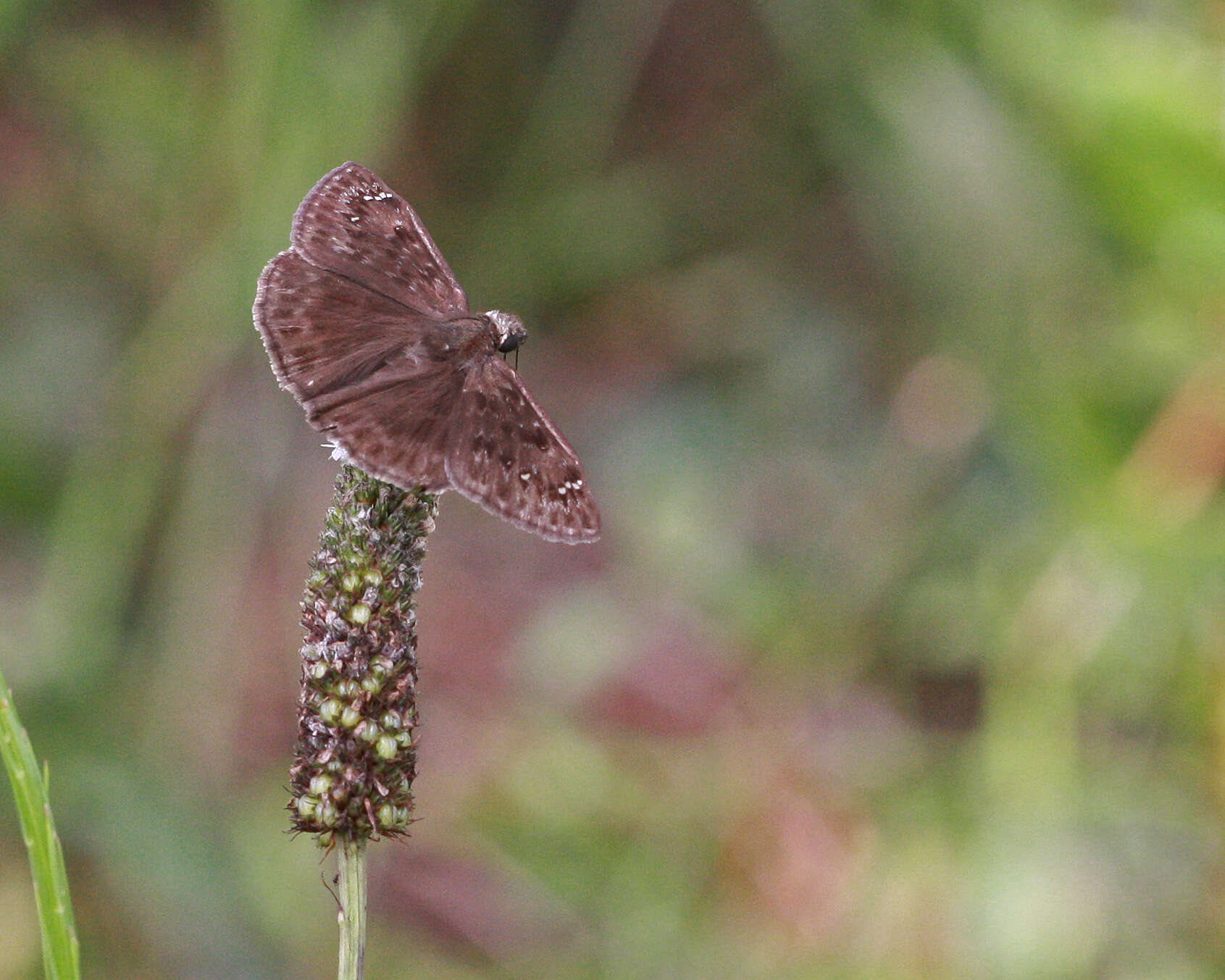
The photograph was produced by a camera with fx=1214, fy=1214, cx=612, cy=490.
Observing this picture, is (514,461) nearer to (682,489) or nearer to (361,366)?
(361,366)

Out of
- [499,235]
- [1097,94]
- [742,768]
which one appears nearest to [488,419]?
[1097,94]

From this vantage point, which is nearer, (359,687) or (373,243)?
(359,687)

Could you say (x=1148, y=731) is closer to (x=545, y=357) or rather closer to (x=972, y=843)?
(x=972, y=843)

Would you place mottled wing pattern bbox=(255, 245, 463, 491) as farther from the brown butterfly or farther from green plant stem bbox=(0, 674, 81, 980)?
green plant stem bbox=(0, 674, 81, 980)

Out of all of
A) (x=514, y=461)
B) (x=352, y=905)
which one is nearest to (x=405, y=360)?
(x=514, y=461)

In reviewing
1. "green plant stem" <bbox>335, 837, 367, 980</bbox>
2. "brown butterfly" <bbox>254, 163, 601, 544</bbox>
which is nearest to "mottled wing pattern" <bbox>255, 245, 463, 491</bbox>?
"brown butterfly" <bbox>254, 163, 601, 544</bbox>
